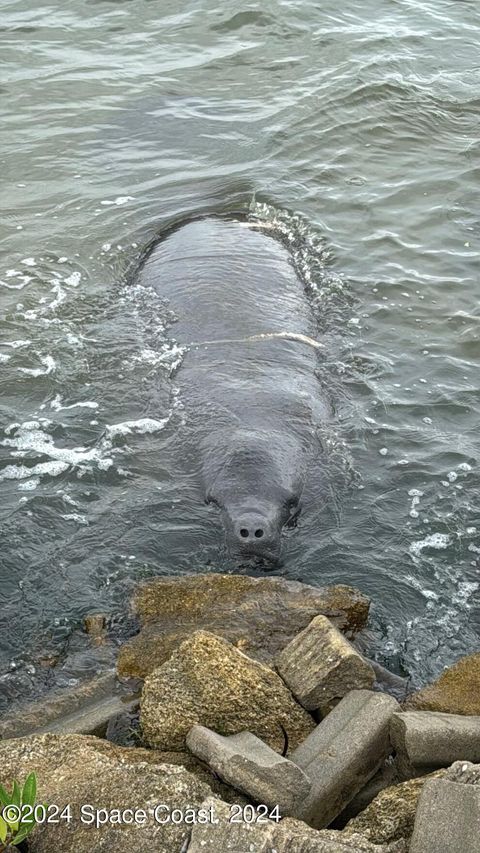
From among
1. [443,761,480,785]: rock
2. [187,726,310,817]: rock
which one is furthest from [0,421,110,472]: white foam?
[443,761,480,785]: rock

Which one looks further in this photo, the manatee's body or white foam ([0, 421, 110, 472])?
white foam ([0, 421, 110, 472])

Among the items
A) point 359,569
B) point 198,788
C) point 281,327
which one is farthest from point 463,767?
point 281,327

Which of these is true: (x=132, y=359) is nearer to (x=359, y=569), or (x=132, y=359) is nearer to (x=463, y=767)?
(x=359, y=569)

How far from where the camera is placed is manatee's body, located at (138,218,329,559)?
648cm

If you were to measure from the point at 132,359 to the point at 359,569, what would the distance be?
2889mm

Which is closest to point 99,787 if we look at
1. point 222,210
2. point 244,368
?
point 244,368

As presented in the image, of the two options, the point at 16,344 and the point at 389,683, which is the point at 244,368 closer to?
the point at 16,344

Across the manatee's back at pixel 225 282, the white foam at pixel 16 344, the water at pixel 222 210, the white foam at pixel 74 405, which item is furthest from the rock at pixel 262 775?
the white foam at pixel 16 344

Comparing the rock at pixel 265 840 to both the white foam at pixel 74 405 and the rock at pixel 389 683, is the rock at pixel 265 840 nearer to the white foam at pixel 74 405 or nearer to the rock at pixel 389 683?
the rock at pixel 389 683

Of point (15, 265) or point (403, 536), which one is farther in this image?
point (15, 265)

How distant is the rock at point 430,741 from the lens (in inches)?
175

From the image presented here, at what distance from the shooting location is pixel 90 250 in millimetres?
10820

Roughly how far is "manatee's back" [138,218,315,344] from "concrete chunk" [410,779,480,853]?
4.76 m

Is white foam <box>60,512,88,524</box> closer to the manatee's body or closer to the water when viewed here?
the water
